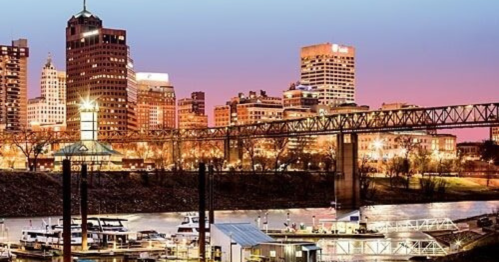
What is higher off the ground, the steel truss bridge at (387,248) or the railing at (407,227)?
the railing at (407,227)

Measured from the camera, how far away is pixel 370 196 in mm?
173000

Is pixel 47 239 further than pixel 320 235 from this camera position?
No

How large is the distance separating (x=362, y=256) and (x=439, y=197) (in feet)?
408

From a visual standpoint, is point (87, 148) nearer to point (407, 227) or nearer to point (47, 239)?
point (407, 227)

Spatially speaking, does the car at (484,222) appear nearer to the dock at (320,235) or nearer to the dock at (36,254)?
the dock at (320,235)

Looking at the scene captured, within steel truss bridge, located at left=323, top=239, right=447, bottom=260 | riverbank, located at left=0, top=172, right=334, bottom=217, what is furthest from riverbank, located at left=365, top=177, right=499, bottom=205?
steel truss bridge, located at left=323, top=239, right=447, bottom=260

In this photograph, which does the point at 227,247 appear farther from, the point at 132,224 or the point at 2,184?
the point at 2,184

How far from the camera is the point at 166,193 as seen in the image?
142250 mm

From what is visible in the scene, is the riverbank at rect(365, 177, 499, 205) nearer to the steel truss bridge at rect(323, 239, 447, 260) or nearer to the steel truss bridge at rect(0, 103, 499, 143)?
the steel truss bridge at rect(0, 103, 499, 143)

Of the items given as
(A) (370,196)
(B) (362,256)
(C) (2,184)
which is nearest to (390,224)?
(B) (362,256)

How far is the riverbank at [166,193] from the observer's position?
12412 centimetres

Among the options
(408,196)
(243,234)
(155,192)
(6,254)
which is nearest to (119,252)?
(6,254)

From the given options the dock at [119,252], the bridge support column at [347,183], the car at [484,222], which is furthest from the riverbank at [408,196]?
the dock at [119,252]

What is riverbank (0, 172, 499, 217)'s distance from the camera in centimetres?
12412
